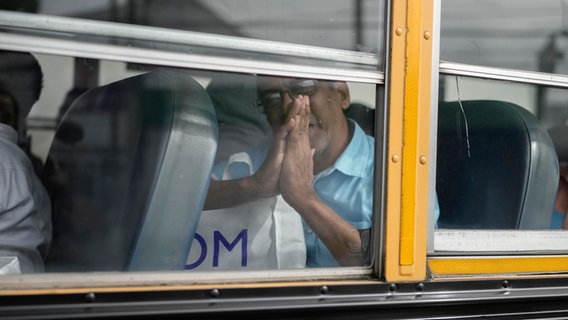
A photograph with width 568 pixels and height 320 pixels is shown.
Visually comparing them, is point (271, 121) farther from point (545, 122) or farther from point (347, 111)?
point (545, 122)

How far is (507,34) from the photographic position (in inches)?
87.9

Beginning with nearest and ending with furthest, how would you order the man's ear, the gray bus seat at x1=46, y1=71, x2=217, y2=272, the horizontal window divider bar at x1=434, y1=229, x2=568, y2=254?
the gray bus seat at x1=46, y1=71, x2=217, y2=272 < the man's ear < the horizontal window divider bar at x1=434, y1=229, x2=568, y2=254

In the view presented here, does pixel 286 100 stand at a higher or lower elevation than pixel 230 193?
higher

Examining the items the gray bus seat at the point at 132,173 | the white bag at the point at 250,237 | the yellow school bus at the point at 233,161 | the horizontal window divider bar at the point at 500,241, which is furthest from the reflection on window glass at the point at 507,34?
the gray bus seat at the point at 132,173

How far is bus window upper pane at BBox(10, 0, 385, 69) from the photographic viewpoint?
1699 mm

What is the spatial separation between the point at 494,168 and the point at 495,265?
354mm

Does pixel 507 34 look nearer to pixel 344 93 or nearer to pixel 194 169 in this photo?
pixel 344 93

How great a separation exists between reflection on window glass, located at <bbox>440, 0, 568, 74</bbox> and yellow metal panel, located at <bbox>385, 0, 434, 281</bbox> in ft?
0.42

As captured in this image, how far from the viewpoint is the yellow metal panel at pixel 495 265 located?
79.0 inches

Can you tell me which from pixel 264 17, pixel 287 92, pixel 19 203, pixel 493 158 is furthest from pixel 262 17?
pixel 493 158

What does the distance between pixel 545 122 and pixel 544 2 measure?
0.37 m

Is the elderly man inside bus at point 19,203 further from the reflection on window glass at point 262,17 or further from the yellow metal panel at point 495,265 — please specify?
the yellow metal panel at point 495,265

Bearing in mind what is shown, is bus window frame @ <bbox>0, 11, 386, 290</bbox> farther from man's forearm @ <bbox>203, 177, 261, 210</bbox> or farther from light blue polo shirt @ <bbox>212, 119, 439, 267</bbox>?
man's forearm @ <bbox>203, 177, 261, 210</bbox>

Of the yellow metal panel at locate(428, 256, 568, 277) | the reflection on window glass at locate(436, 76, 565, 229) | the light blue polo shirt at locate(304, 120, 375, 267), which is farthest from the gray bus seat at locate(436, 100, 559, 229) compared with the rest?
the light blue polo shirt at locate(304, 120, 375, 267)
